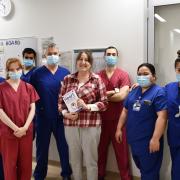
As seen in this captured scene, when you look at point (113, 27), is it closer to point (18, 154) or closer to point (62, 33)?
point (62, 33)

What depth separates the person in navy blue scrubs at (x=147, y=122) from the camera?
236cm

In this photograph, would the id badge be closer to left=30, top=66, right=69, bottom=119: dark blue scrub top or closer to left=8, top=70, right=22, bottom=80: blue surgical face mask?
left=30, top=66, right=69, bottom=119: dark blue scrub top

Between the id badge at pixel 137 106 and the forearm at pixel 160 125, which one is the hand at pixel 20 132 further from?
the forearm at pixel 160 125

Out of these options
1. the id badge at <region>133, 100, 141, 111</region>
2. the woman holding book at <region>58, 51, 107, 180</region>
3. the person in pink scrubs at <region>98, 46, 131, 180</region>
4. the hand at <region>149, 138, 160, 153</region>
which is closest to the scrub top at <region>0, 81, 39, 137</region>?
the woman holding book at <region>58, 51, 107, 180</region>

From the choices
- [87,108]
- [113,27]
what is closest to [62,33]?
[113,27]

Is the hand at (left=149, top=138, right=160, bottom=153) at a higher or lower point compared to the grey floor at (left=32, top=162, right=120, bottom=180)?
higher

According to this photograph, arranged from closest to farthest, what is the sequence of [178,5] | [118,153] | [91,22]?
1. [178,5]
2. [118,153]
3. [91,22]

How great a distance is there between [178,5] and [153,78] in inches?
34.6

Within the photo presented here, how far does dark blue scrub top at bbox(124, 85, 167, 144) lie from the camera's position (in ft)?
7.78

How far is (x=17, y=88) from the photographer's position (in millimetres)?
2617

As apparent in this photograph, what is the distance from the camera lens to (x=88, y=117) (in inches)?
104

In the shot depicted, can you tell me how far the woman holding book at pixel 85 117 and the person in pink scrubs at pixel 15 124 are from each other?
37 cm

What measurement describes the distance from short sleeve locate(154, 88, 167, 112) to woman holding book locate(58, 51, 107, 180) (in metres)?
0.50

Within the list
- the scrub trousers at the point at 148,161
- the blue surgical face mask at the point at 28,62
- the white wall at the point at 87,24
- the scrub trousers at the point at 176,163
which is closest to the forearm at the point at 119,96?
the white wall at the point at 87,24
